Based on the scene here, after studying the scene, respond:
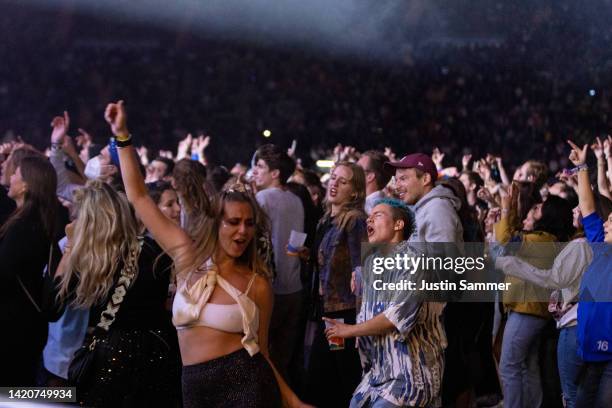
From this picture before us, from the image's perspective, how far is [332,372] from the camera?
4645mm

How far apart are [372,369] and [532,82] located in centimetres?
781

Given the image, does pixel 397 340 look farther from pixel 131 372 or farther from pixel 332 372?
pixel 332 372

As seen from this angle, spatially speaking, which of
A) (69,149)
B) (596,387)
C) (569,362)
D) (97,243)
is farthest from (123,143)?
(69,149)

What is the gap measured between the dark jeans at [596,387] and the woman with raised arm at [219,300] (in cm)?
156

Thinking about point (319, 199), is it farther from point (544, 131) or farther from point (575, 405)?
point (544, 131)

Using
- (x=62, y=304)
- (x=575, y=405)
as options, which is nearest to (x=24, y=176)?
(x=62, y=304)

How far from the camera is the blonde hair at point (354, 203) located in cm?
468

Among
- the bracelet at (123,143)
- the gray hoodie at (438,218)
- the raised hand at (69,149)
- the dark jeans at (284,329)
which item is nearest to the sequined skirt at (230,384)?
the bracelet at (123,143)

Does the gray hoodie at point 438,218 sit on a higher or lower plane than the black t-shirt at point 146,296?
higher

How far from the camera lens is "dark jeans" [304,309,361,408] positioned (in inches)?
180

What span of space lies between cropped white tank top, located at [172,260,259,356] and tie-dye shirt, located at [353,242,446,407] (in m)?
0.68

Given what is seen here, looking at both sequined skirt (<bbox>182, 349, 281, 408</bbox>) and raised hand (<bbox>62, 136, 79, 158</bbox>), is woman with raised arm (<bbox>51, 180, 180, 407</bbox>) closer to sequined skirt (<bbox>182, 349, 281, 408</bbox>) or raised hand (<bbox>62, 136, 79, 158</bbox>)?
sequined skirt (<bbox>182, 349, 281, 408</bbox>)

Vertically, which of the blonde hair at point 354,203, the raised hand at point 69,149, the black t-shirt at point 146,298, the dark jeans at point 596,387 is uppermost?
the raised hand at point 69,149
